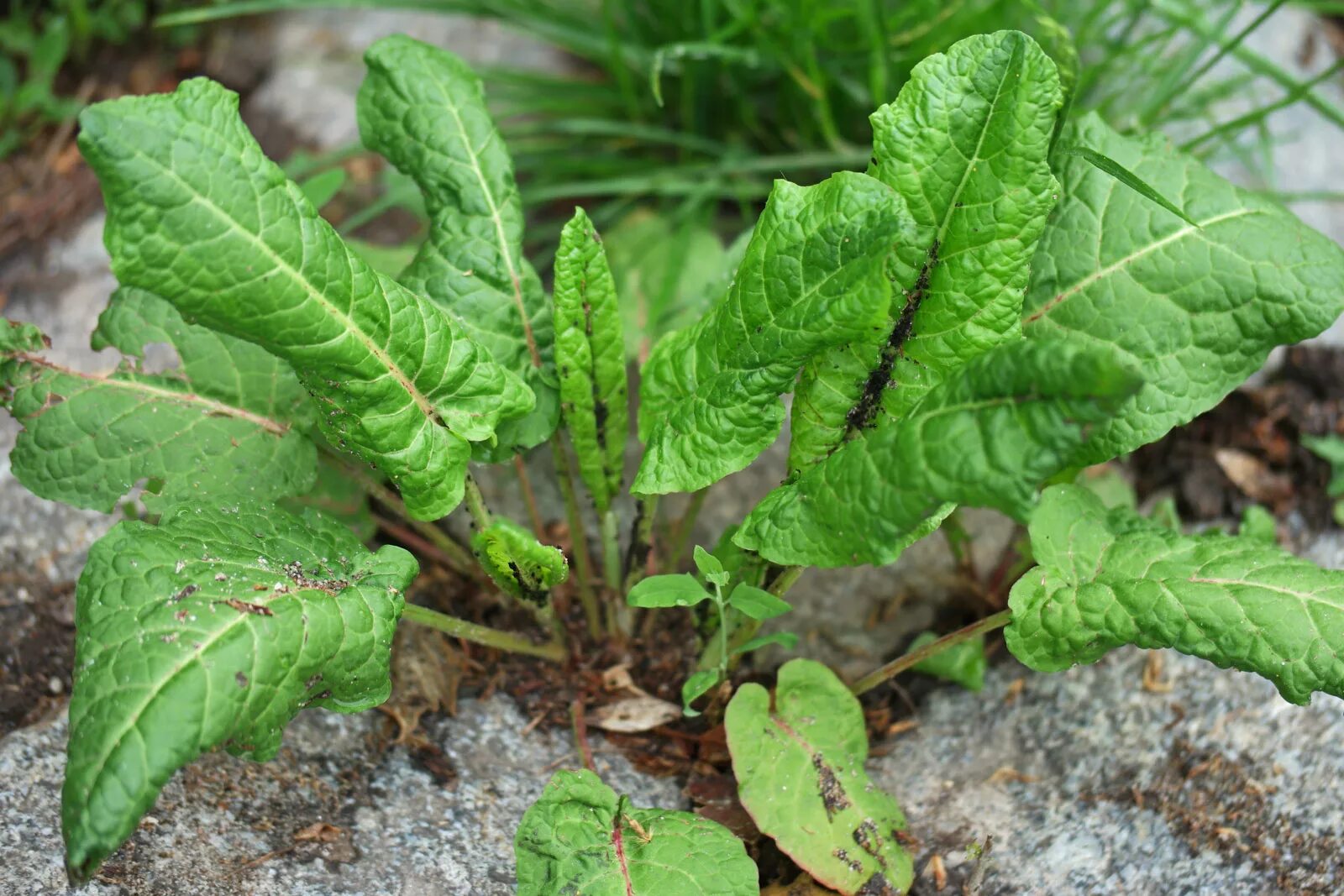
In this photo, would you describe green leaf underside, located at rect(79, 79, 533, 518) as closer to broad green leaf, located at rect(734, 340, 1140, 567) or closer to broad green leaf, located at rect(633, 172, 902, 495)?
broad green leaf, located at rect(633, 172, 902, 495)

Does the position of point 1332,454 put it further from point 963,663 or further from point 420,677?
point 420,677

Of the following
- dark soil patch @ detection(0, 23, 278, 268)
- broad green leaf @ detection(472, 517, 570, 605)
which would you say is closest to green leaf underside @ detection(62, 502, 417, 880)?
broad green leaf @ detection(472, 517, 570, 605)

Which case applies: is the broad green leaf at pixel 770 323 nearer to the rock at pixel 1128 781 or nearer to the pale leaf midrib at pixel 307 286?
the pale leaf midrib at pixel 307 286

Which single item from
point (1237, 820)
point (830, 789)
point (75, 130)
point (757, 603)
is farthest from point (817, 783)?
point (75, 130)

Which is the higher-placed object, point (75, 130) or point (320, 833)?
point (75, 130)

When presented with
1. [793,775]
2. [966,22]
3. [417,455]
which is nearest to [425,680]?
Result: [417,455]

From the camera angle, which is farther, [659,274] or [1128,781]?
[659,274]

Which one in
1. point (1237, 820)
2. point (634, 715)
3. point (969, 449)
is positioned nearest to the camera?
point (969, 449)
